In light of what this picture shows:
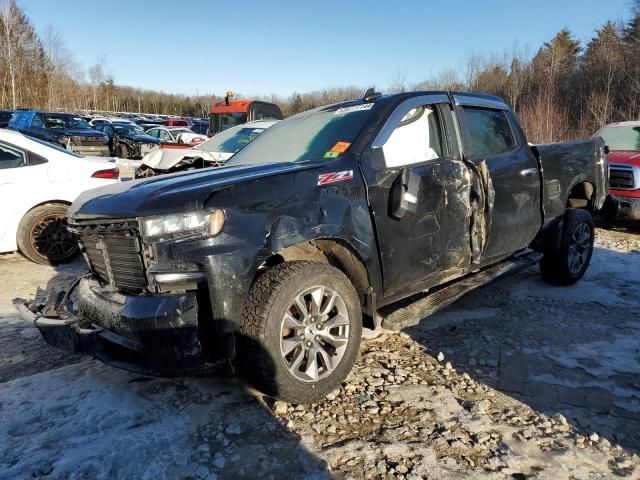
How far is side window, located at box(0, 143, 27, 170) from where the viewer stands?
5914 mm

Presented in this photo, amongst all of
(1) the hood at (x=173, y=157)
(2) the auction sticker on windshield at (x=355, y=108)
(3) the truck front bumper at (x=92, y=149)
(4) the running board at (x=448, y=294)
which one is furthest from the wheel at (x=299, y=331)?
(3) the truck front bumper at (x=92, y=149)

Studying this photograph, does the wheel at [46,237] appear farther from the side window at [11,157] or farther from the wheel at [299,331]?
the wheel at [299,331]

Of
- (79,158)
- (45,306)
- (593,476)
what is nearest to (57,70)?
(79,158)

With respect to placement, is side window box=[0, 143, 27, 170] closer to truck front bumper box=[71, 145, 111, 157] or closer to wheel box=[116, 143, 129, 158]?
truck front bumper box=[71, 145, 111, 157]

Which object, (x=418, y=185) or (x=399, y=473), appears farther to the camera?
(x=418, y=185)

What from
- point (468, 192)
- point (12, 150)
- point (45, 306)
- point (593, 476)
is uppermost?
point (12, 150)

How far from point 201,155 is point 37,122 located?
1272 centimetres

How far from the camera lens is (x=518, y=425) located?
2814mm

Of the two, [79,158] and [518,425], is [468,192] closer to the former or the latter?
[518,425]

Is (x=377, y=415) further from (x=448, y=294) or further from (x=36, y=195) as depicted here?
(x=36, y=195)

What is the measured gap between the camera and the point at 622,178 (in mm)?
8391

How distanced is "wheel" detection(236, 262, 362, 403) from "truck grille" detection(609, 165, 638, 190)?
713cm

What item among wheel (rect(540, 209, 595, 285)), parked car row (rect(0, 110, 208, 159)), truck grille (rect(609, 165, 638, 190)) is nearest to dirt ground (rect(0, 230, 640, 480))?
wheel (rect(540, 209, 595, 285))

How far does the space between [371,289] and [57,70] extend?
4394cm
